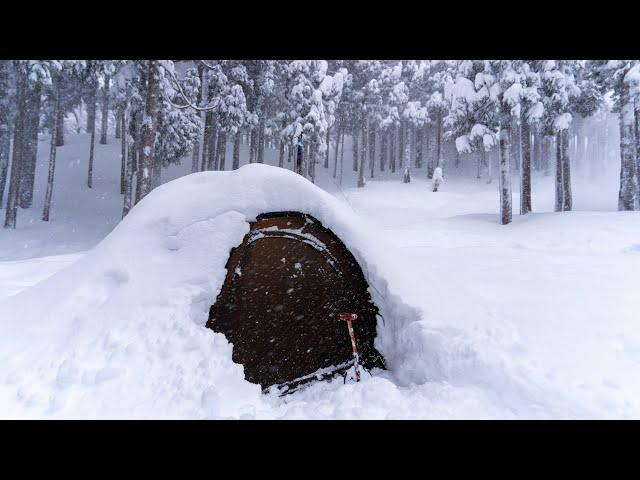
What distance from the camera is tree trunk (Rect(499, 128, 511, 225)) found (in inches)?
531

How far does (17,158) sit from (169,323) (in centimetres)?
2007

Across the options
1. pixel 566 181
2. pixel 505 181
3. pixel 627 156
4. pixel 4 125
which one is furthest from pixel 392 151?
pixel 4 125

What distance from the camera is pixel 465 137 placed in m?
15.4

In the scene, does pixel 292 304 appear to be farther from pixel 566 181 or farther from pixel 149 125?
pixel 566 181

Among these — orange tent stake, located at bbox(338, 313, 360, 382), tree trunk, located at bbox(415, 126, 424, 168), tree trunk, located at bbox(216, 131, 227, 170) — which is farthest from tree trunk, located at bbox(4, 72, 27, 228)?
tree trunk, located at bbox(415, 126, 424, 168)

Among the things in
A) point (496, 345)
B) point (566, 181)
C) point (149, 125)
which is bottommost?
point (496, 345)

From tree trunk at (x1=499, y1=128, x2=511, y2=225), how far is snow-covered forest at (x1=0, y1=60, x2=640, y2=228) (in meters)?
0.04

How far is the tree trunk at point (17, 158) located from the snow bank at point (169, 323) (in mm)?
17172

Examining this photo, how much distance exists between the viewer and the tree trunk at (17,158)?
16.5 meters

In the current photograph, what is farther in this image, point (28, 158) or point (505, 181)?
point (28, 158)

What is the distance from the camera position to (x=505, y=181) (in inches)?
537
